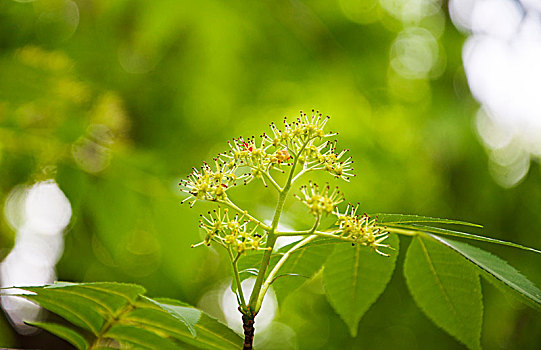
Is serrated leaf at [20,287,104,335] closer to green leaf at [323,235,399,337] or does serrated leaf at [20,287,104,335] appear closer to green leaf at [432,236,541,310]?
green leaf at [323,235,399,337]

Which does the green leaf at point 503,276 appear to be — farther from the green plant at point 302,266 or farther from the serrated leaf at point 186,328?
the serrated leaf at point 186,328

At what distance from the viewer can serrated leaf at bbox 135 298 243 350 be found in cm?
92

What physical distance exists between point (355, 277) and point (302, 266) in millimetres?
118

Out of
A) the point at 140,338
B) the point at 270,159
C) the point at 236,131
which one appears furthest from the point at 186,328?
the point at 236,131

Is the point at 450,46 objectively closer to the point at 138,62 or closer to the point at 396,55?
the point at 396,55

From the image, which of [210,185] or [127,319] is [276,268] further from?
[127,319]

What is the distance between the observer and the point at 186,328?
3.14 ft

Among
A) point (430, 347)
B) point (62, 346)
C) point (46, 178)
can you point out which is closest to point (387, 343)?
point (430, 347)

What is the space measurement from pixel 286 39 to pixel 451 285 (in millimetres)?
2327

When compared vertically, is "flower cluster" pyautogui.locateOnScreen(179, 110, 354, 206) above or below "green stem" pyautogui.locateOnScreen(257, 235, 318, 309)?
above

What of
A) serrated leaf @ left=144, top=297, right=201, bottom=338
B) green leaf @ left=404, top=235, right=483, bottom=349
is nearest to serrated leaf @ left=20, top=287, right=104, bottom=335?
serrated leaf @ left=144, top=297, right=201, bottom=338

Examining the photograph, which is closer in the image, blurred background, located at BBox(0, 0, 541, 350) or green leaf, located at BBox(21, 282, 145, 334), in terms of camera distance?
green leaf, located at BBox(21, 282, 145, 334)

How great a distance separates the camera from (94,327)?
102cm

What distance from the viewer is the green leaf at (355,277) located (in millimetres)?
1104
